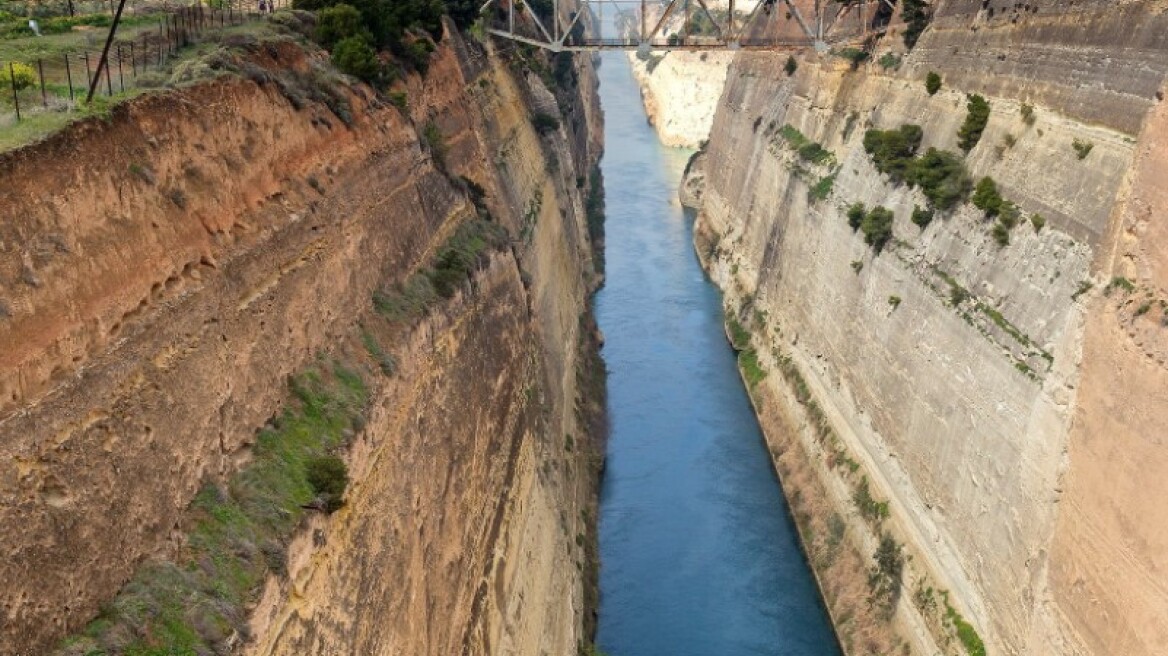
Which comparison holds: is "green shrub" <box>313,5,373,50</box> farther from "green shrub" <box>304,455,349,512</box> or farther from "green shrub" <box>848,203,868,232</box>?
"green shrub" <box>848,203,868,232</box>

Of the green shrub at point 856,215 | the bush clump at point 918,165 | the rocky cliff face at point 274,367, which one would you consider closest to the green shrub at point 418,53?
the rocky cliff face at point 274,367

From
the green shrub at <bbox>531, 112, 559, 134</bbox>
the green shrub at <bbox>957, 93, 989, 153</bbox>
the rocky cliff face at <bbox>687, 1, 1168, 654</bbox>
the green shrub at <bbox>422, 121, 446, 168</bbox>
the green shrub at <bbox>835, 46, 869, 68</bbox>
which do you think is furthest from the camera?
the green shrub at <bbox>531, 112, 559, 134</bbox>

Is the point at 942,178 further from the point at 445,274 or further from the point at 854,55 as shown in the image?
the point at 854,55

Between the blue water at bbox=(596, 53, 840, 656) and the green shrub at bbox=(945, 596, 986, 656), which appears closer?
the green shrub at bbox=(945, 596, 986, 656)

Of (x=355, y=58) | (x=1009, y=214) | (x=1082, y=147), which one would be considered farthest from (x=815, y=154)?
(x=355, y=58)

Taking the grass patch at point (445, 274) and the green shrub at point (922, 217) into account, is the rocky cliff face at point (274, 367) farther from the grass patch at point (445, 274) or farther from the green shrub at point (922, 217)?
the green shrub at point (922, 217)

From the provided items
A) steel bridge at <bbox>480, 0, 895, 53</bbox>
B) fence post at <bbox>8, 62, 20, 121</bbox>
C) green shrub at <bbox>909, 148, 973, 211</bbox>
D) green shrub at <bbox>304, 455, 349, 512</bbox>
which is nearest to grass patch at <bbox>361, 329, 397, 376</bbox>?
green shrub at <bbox>304, 455, 349, 512</bbox>
